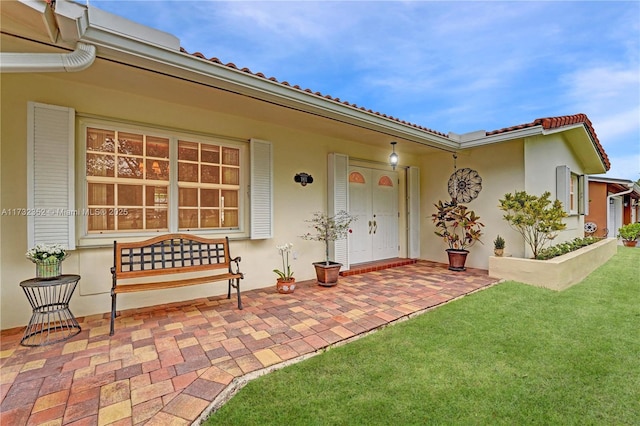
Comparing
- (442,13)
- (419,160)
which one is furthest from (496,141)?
(442,13)

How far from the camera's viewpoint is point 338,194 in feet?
18.0

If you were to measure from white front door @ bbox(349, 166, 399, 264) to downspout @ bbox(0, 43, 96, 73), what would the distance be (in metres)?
4.66

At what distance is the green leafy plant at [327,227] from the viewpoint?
505cm

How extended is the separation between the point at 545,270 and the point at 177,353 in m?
5.60

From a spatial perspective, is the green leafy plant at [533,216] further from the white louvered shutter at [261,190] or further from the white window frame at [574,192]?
the white louvered shutter at [261,190]

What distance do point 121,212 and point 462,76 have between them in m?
16.0

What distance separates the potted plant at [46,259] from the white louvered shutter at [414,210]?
659 cm

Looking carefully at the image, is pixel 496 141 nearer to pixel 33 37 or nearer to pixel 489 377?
pixel 489 377

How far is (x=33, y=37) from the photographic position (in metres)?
2.26

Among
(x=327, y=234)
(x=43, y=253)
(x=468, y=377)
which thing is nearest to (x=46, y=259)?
(x=43, y=253)

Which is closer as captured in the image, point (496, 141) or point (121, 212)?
point (121, 212)

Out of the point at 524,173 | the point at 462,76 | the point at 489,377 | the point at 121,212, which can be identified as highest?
the point at 462,76

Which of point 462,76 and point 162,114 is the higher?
point 462,76

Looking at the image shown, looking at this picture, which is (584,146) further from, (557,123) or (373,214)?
(373,214)
